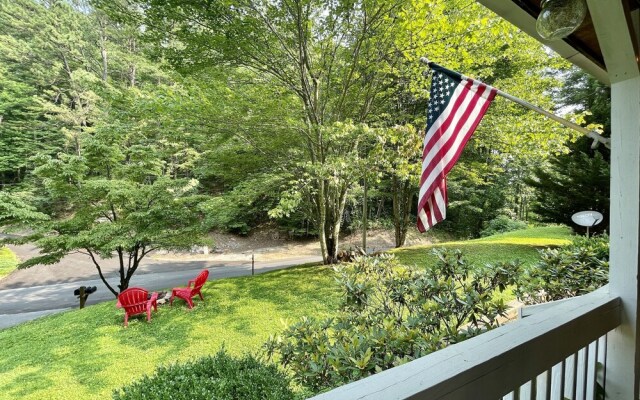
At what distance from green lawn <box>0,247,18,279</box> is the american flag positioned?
43.8ft

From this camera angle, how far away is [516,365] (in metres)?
0.85

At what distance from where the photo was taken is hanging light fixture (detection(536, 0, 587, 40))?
1187 millimetres

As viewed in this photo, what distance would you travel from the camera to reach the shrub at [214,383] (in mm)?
1672

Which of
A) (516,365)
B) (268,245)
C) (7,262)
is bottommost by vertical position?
(268,245)

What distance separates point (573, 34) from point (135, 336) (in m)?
6.42

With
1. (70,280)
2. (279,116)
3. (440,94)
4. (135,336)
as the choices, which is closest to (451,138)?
(440,94)

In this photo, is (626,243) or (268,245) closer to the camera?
(626,243)

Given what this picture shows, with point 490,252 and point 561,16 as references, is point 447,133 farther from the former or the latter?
point 490,252

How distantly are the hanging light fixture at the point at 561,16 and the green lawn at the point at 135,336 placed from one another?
3160 mm

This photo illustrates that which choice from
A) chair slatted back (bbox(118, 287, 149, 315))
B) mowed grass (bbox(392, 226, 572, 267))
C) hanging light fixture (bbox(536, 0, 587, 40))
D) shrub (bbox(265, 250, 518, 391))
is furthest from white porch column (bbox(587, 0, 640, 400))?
mowed grass (bbox(392, 226, 572, 267))

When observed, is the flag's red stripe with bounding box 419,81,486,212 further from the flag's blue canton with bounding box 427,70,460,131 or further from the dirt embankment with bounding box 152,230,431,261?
the dirt embankment with bounding box 152,230,431,261

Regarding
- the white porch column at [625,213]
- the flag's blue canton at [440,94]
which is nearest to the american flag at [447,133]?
the flag's blue canton at [440,94]

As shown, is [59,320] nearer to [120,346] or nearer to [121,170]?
[120,346]

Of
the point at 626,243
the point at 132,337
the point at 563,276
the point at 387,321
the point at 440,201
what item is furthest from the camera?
the point at 132,337
